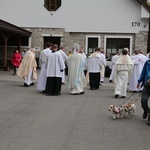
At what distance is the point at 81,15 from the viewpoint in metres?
27.2

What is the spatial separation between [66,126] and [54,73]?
5.23 metres

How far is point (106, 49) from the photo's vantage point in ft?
89.5

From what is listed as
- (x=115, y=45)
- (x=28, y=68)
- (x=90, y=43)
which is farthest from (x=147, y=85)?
(x=90, y=43)

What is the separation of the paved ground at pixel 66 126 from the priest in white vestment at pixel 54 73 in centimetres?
112

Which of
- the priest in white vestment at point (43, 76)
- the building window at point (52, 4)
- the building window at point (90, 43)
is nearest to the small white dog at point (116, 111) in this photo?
the priest in white vestment at point (43, 76)

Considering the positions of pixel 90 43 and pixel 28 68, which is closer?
pixel 28 68

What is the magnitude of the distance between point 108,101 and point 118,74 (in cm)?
139

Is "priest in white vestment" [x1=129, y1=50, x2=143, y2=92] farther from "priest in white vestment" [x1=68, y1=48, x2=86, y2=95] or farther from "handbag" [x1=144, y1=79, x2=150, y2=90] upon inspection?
"handbag" [x1=144, y1=79, x2=150, y2=90]

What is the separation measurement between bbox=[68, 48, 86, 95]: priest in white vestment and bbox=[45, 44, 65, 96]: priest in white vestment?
0.54m

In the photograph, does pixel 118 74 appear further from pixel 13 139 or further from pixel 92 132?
pixel 13 139

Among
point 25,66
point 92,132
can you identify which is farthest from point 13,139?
point 25,66

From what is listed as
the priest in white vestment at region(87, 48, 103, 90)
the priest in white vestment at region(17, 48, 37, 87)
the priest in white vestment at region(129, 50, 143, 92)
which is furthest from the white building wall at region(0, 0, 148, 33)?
the priest in white vestment at region(17, 48, 37, 87)

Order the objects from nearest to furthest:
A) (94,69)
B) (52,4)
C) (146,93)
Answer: (146,93) < (94,69) < (52,4)

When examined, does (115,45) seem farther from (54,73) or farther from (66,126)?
(66,126)
